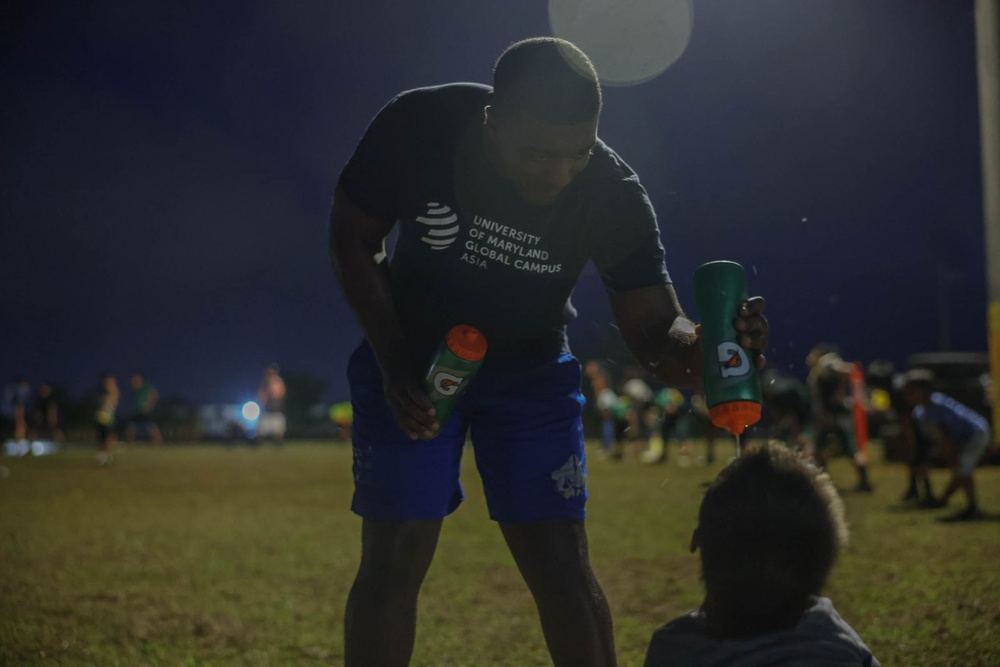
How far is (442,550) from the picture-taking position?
7.07m

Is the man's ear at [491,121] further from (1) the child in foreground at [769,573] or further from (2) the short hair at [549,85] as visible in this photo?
(1) the child in foreground at [769,573]

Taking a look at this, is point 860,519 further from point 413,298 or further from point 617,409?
point 617,409

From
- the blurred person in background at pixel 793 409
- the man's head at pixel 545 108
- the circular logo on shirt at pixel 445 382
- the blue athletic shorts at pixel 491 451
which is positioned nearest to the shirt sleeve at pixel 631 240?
the man's head at pixel 545 108

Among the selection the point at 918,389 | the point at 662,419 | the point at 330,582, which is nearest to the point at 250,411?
the point at 662,419

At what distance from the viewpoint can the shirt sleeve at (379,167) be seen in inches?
101

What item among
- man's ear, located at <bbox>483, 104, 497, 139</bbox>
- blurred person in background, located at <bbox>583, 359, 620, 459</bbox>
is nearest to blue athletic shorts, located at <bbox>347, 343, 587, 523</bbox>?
man's ear, located at <bbox>483, 104, 497, 139</bbox>

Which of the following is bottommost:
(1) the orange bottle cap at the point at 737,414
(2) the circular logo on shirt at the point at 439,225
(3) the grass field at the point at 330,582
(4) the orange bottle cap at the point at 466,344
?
(3) the grass field at the point at 330,582

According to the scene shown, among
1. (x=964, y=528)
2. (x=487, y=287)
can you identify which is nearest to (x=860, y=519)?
(x=964, y=528)

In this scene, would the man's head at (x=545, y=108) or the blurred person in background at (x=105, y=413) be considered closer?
the man's head at (x=545, y=108)

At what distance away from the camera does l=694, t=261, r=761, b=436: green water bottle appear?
2189 mm

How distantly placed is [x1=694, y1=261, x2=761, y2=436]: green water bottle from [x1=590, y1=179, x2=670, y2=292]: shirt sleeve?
316mm

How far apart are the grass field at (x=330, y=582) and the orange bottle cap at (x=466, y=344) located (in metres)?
0.68

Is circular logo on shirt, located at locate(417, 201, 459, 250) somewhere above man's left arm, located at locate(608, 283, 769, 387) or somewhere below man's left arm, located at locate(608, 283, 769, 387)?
above

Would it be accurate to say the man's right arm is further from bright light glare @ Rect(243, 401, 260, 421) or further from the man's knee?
bright light glare @ Rect(243, 401, 260, 421)
